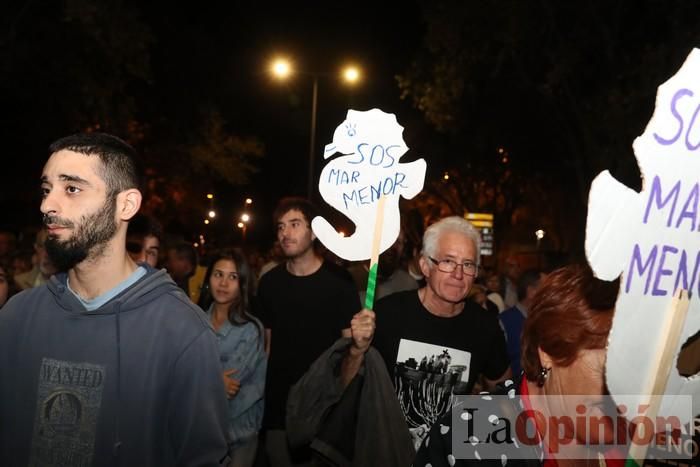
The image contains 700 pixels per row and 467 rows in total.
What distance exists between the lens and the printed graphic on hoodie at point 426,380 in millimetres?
3969

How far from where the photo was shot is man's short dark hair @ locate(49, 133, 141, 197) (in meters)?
2.86

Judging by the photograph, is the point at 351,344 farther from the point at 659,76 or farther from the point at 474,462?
the point at 659,76

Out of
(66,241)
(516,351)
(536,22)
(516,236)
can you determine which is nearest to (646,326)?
(66,241)

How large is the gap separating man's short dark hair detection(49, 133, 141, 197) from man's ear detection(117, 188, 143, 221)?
0.07 ft

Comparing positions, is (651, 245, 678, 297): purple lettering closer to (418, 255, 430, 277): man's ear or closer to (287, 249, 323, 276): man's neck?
(418, 255, 430, 277): man's ear

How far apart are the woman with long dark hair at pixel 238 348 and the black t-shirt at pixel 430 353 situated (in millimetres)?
1384

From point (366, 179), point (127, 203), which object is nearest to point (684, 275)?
point (127, 203)

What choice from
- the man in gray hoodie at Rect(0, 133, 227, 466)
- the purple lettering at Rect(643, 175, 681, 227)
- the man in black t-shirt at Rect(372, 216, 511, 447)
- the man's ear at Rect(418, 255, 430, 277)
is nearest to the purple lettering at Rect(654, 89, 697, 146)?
the purple lettering at Rect(643, 175, 681, 227)

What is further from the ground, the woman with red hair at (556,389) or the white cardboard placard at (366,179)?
the white cardboard placard at (366,179)

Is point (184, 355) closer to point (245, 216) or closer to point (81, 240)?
point (81, 240)

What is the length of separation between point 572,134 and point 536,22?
11.2 feet

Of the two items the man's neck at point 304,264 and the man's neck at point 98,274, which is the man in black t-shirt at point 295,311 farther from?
the man's neck at point 98,274

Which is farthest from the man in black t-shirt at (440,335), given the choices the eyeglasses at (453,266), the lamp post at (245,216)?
the lamp post at (245,216)

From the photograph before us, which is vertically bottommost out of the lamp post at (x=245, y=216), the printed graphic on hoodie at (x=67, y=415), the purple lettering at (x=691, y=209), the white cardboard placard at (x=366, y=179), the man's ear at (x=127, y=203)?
the printed graphic on hoodie at (x=67, y=415)
